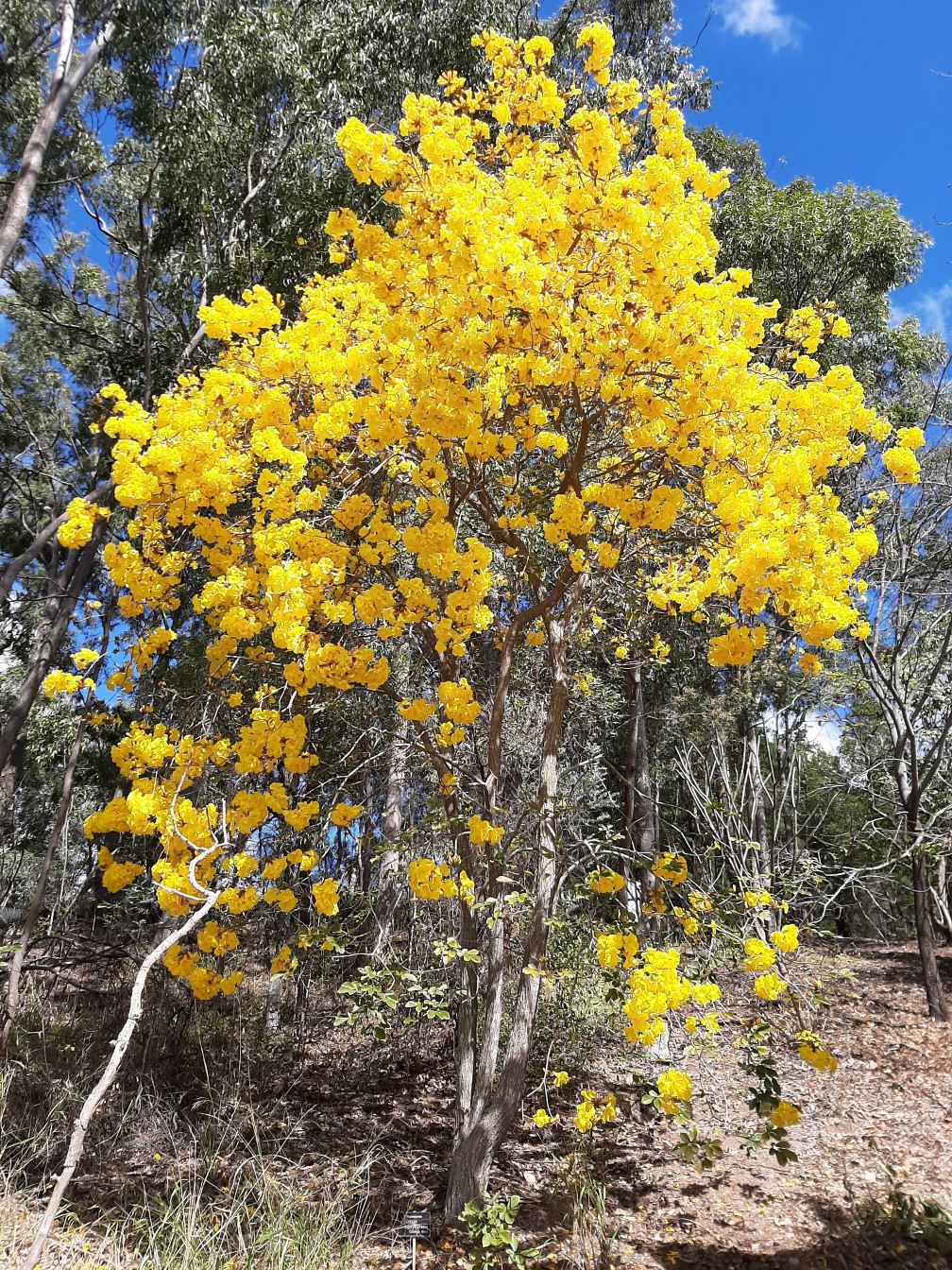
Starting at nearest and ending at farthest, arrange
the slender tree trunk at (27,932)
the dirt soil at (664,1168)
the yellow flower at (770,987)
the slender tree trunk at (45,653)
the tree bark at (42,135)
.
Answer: the yellow flower at (770,987) → the dirt soil at (664,1168) → the slender tree trunk at (27,932) → the tree bark at (42,135) → the slender tree trunk at (45,653)

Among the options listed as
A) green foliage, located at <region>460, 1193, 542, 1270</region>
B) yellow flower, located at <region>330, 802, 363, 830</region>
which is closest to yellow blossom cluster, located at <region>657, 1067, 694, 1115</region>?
green foliage, located at <region>460, 1193, 542, 1270</region>

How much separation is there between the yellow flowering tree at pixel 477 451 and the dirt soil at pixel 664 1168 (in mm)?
695

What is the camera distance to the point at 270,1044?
5.12m

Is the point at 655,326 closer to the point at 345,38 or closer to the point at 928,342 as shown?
the point at 345,38

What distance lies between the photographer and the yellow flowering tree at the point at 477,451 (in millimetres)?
2637

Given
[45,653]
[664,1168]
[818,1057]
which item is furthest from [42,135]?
[664,1168]

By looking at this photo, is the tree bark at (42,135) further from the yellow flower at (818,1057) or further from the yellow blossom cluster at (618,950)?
the yellow flower at (818,1057)

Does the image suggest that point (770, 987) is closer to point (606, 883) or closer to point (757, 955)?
point (757, 955)

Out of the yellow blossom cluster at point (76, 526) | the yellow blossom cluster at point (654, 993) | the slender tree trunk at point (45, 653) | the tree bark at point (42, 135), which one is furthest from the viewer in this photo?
the slender tree trunk at point (45, 653)

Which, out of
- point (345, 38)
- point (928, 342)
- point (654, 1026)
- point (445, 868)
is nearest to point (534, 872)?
point (445, 868)

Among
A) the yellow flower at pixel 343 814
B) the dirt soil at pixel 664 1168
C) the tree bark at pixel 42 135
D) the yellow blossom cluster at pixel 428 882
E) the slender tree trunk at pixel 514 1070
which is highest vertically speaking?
the tree bark at pixel 42 135

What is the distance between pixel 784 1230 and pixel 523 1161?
50.9 inches

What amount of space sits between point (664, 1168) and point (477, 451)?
3.82 meters

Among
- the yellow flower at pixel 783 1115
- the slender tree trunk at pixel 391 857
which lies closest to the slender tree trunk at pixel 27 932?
the slender tree trunk at pixel 391 857
